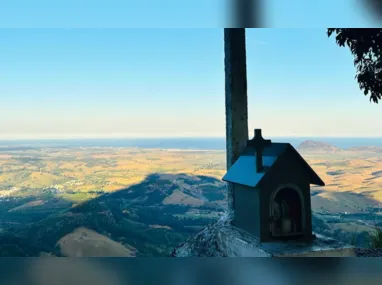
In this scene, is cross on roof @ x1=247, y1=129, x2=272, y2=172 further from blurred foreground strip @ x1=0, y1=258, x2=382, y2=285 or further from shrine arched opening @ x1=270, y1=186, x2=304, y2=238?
blurred foreground strip @ x1=0, y1=258, x2=382, y2=285

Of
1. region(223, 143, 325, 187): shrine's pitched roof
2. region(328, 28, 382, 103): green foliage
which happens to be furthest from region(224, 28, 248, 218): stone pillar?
region(328, 28, 382, 103): green foliage

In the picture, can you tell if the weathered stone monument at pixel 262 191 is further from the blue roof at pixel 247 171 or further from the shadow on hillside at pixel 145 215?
the shadow on hillside at pixel 145 215

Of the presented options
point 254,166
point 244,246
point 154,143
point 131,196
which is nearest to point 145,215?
point 131,196

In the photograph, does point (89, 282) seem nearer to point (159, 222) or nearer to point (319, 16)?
point (319, 16)

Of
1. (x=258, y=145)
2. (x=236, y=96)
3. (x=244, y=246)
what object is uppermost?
(x=236, y=96)

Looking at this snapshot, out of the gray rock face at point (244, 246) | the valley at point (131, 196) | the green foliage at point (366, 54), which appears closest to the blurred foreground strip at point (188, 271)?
the gray rock face at point (244, 246)

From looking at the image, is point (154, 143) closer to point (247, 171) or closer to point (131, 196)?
point (131, 196)
